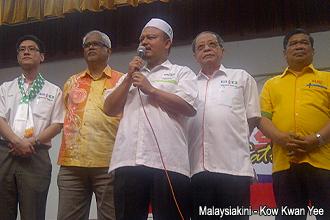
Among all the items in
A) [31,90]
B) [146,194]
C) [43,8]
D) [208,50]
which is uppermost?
[43,8]

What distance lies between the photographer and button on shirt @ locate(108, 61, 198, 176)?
5.88ft

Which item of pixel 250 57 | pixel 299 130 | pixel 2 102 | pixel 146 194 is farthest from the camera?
pixel 250 57

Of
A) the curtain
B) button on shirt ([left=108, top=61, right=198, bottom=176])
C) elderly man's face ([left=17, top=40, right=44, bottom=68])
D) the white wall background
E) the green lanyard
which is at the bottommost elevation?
button on shirt ([left=108, top=61, right=198, bottom=176])

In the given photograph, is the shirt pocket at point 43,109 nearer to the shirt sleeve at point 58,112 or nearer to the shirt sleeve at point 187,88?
the shirt sleeve at point 58,112

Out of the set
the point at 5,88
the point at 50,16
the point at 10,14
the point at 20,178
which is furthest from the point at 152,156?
the point at 10,14

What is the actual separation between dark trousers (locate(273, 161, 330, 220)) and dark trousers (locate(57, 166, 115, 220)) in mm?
818

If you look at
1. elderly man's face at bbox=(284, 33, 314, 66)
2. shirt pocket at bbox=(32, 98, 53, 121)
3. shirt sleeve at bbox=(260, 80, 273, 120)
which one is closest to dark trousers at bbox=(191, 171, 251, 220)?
shirt sleeve at bbox=(260, 80, 273, 120)

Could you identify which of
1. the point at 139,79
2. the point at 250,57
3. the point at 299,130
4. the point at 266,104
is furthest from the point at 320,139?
the point at 250,57

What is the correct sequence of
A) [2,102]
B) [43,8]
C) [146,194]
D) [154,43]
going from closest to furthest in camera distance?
1. [146,194]
2. [154,43]
3. [2,102]
4. [43,8]

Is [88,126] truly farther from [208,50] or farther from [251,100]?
[251,100]

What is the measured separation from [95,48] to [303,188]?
4.20ft

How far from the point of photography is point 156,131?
72.2 inches

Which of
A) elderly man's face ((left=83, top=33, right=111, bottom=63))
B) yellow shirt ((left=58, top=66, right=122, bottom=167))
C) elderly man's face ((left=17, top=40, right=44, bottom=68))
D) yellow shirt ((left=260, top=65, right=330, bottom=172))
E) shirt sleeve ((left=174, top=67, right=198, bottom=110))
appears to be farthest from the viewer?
elderly man's face ((left=17, top=40, right=44, bottom=68))

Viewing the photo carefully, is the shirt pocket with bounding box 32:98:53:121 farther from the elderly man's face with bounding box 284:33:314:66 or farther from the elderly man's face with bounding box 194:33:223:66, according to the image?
the elderly man's face with bounding box 284:33:314:66
